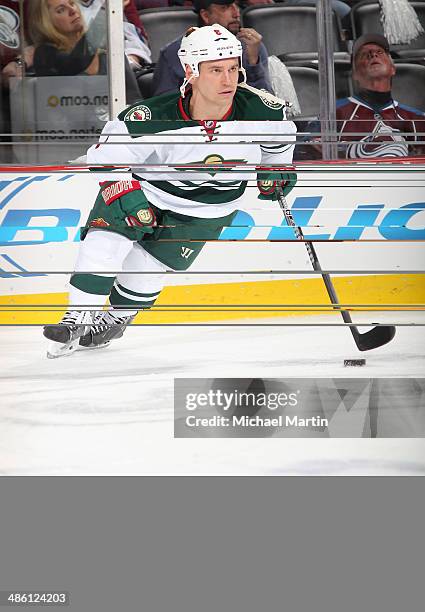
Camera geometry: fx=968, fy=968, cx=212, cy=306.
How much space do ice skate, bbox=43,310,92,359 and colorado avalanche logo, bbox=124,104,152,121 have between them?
1.36 feet

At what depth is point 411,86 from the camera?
5.97 feet

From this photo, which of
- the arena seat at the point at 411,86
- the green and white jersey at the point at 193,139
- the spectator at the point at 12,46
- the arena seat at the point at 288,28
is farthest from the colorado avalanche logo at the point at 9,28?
the arena seat at the point at 411,86

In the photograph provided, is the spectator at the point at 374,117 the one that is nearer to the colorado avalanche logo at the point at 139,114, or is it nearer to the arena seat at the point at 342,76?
the arena seat at the point at 342,76

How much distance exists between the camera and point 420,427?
6.72ft

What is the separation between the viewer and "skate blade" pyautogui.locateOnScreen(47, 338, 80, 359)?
198 centimetres

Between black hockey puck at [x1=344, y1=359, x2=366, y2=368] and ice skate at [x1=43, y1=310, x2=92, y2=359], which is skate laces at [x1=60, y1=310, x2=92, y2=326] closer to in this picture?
ice skate at [x1=43, y1=310, x2=92, y2=359]

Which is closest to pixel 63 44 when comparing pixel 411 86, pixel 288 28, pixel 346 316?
pixel 288 28

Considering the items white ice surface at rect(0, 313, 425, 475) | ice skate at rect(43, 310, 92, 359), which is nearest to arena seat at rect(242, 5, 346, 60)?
white ice surface at rect(0, 313, 425, 475)

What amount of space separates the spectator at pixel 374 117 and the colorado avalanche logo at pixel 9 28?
575mm

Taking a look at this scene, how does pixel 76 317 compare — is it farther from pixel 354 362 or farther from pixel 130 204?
pixel 354 362

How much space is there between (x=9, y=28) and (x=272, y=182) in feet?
1.88

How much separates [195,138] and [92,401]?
59 cm
